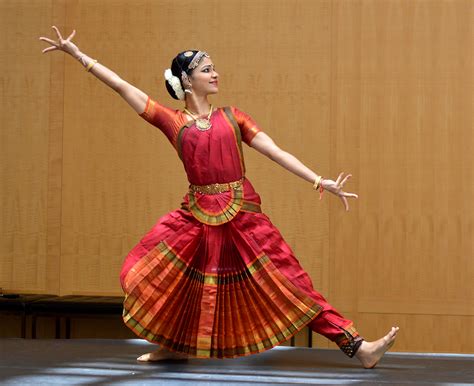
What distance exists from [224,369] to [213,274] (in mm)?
356

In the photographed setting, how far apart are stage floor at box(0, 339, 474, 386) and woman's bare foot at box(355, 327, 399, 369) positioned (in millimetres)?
45

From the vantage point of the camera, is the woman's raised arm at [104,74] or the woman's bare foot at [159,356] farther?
the woman's bare foot at [159,356]

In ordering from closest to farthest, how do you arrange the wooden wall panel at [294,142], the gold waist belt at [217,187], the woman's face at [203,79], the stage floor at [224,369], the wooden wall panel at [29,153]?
the stage floor at [224,369], the gold waist belt at [217,187], the woman's face at [203,79], the wooden wall panel at [294,142], the wooden wall panel at [29,153]

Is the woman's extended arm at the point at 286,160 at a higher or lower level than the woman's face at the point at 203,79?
lower

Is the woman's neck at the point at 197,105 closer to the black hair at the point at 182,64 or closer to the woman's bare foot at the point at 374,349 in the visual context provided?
the black hair at the point at 182,64

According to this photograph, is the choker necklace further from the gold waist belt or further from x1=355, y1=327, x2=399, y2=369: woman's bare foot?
x1=355, y1=327, x2=399, y2=369: woman's bare foot

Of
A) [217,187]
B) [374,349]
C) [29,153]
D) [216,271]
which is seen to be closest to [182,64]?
[217,187]

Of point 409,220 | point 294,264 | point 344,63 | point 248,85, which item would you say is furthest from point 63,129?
point 294,264

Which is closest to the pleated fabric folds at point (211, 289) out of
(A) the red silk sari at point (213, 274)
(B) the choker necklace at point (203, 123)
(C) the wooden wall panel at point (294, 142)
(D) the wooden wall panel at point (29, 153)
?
(A) the red silk sari at point (213, 274)

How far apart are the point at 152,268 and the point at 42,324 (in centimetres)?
238

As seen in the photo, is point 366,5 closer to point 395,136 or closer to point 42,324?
point 395,136

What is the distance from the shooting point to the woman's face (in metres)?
3.31

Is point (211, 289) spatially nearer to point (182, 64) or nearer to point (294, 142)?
point (182, 64)

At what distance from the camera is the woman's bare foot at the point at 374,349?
3078mm
